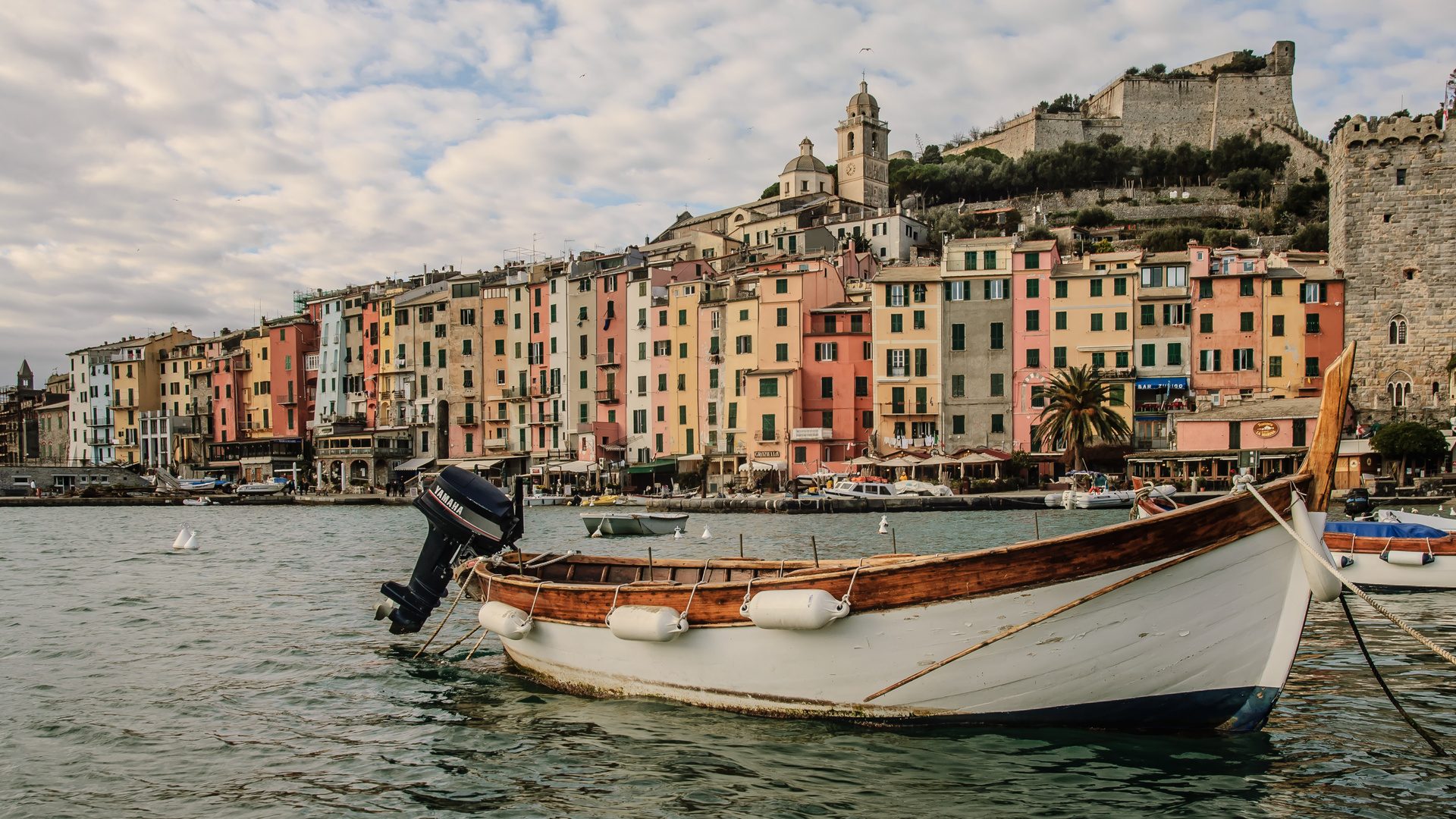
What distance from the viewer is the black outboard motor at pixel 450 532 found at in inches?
481

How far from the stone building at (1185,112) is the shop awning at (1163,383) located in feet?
176

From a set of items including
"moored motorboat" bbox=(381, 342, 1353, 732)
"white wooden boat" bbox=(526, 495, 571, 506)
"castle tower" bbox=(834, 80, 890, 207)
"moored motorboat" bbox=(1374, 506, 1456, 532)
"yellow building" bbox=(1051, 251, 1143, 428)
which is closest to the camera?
"moored motorboat" bbox=(381, 342, 1353, 732)

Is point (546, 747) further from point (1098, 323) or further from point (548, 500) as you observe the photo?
point (548, 500)

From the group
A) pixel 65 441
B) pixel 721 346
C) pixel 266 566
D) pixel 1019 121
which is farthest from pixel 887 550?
pixel 65 441

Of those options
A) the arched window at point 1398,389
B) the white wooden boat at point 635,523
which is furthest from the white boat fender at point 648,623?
the arched window at point 1398,389

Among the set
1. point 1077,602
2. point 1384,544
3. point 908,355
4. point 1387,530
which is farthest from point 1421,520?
point 908,355

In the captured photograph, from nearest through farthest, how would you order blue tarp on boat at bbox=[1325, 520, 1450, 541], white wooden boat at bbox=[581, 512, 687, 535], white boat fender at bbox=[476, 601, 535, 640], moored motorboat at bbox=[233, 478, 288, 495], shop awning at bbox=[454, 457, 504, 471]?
1. white boat fender at bbox=[476, 601, 535, 640]
2. blue tarp on boat at bbox=[1325, 520, 1450, 541]
3. white wooden boat at bbox=[581, 512, 687, 535]
4. shop awning at bbox=[454, 457, 504, 471]
5. moored motorboat at bbox=[233, 478, 288, 495]

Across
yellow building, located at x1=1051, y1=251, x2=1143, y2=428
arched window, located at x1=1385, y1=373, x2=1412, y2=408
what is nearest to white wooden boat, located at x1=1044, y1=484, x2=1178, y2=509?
yellow building, located at x1=1051, y1=251, x2=1143, y2=428

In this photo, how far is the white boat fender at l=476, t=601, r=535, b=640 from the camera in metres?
11.1

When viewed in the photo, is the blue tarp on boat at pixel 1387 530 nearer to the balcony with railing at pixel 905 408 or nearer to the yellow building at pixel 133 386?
the balcony with railing at pixel 905 408

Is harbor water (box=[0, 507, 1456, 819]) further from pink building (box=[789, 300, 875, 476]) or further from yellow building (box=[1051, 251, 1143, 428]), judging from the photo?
pink building (box=[789, 300, 875, 476])

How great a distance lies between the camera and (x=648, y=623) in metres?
9.60

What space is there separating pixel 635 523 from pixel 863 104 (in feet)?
260

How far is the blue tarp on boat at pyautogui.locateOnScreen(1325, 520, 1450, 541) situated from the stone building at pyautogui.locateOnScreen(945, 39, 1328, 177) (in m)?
85.6
